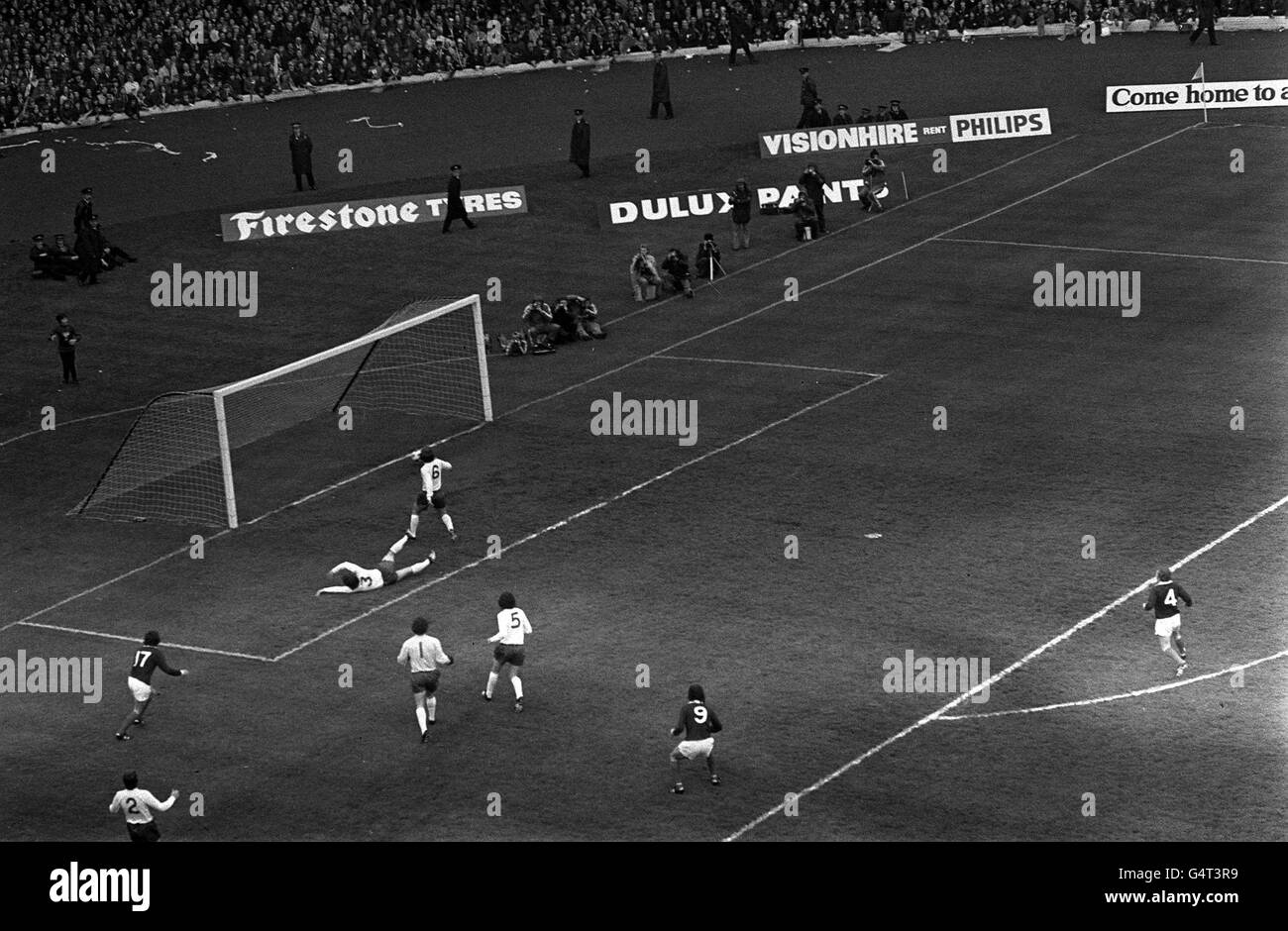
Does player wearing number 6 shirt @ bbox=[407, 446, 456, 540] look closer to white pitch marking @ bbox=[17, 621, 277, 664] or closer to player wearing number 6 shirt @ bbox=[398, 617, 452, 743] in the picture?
white pitch marking @ bbox=[17, 621, 277, 664]

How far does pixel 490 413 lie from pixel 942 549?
12631mm

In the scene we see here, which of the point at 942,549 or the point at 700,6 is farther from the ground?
the point at 700,6

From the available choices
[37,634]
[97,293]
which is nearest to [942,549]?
[37,634]

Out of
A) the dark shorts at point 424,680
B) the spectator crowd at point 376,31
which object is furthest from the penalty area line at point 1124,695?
the spectator crowd at point 376,31

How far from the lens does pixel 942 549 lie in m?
35.1

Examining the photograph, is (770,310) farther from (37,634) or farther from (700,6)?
(700,6)

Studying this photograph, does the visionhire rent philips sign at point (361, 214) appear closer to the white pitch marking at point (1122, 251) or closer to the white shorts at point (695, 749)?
the white pitch marking at point (1122, 251)

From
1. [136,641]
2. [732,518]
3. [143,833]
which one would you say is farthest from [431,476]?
[143,833]

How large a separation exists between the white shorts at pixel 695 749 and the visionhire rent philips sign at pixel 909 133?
130 feet

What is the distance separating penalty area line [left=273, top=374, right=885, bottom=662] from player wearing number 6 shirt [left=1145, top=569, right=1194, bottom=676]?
462 inches

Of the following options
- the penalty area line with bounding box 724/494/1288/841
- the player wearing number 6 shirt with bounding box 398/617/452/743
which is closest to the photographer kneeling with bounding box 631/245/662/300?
the penalty area line with bounding box 724/494/1288/841

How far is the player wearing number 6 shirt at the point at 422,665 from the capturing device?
94.8ft

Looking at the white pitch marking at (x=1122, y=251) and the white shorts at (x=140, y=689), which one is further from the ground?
the white pitch marking at (x=1122, y=251)

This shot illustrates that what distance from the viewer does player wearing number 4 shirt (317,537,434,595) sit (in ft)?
114
